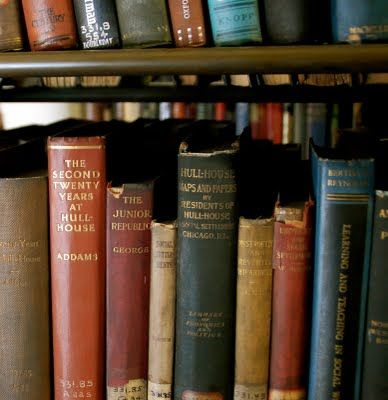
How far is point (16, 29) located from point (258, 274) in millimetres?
371

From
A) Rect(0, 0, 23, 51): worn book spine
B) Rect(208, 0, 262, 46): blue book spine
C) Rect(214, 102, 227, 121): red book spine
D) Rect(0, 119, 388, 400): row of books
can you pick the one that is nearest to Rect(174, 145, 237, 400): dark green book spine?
Rect(0, 119, 388, 400): row of books

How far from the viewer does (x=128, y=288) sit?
62 cm

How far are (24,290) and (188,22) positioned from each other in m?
0.34

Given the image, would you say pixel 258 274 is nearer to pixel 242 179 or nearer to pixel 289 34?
pixel 242 179

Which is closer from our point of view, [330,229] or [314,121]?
[330,229]

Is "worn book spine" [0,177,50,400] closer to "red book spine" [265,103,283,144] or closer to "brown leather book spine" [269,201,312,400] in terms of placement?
"brown leather book spine" [269,201,312,400]

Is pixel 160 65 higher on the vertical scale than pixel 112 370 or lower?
higher

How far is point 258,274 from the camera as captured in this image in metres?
0.59

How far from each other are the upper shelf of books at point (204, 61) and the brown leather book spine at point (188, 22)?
2.0 inches

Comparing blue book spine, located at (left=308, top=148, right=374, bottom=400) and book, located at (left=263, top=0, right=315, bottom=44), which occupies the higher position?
book, located at (left=263, top=0, right=315, bottom=44)

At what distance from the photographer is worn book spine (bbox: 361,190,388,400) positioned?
1.77 ft

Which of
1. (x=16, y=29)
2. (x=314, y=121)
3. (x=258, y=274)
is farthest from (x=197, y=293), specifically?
(x=314, y=121)

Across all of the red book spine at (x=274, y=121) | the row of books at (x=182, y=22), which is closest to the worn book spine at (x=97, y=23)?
the row of books at (x=182, y=22)

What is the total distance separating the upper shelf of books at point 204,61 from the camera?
1.63 feet
